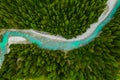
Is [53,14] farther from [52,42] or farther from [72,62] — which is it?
[72,62]

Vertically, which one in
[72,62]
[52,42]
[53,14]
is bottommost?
[72,62]

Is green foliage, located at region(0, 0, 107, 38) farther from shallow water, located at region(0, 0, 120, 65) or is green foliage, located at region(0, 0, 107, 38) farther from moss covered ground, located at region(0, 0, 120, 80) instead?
moss covered ground, located at region(0, 0, 120, 80)

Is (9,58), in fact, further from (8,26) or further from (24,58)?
(8,26)

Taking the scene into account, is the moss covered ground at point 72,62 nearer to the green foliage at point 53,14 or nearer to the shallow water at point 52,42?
the shallow water at point 52,42

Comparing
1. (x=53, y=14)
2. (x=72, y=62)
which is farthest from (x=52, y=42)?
(x=72, y=62)

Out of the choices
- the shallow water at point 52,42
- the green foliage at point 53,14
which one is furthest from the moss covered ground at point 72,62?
the green foliage at point 53,14

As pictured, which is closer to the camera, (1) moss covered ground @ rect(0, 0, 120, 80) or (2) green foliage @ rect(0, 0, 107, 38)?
(1) moss covered ground @ rect(0, 0, 120, 80)

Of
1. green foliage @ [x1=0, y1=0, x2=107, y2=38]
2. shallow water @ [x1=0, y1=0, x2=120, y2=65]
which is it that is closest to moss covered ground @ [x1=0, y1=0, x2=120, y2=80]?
shallow water @ [x1=0, y1=0, x2=120, y2=65]
